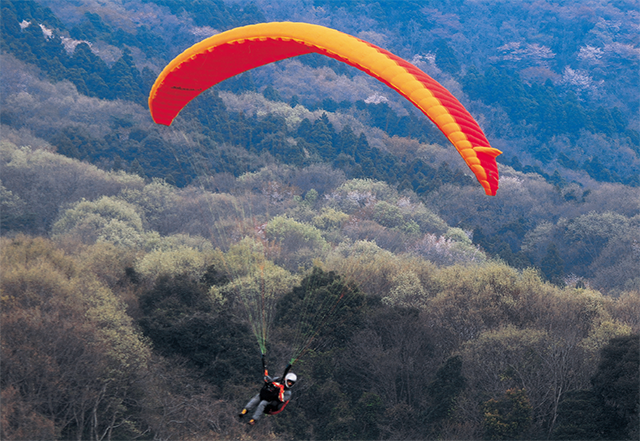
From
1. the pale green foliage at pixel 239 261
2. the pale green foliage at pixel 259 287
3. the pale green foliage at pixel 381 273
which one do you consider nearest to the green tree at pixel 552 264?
the pale green foliage at pixel 381 273

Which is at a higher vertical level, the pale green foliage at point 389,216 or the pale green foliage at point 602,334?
the pale green foliage at point 389,216

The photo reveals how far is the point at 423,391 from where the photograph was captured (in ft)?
80.5

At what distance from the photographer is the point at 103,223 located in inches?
1781

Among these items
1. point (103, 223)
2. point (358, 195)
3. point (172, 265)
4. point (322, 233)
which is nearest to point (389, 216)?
point (358, 195)

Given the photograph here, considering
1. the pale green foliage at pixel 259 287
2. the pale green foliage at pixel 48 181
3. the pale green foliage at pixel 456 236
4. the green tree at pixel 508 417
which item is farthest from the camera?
the pale green foliage at pixel 456 236

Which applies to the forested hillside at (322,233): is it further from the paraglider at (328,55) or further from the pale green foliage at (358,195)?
the paraglider at (328,55)

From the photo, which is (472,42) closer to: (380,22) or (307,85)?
(380,22)

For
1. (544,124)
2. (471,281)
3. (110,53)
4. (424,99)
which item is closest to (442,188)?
(544,124)

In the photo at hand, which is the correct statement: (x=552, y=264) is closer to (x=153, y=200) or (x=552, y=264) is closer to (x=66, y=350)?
(x=153, y=200)

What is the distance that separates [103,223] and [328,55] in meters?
35.4

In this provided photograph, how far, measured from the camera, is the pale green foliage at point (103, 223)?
1718 inches

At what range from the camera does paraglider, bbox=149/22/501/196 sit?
11.8m

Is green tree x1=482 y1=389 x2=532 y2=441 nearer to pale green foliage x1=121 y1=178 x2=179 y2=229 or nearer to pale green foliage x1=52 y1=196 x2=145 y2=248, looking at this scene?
pale green foliage x1=52 y1=196 x2=145 y2=248

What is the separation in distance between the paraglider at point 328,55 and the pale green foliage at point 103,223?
2906cm
